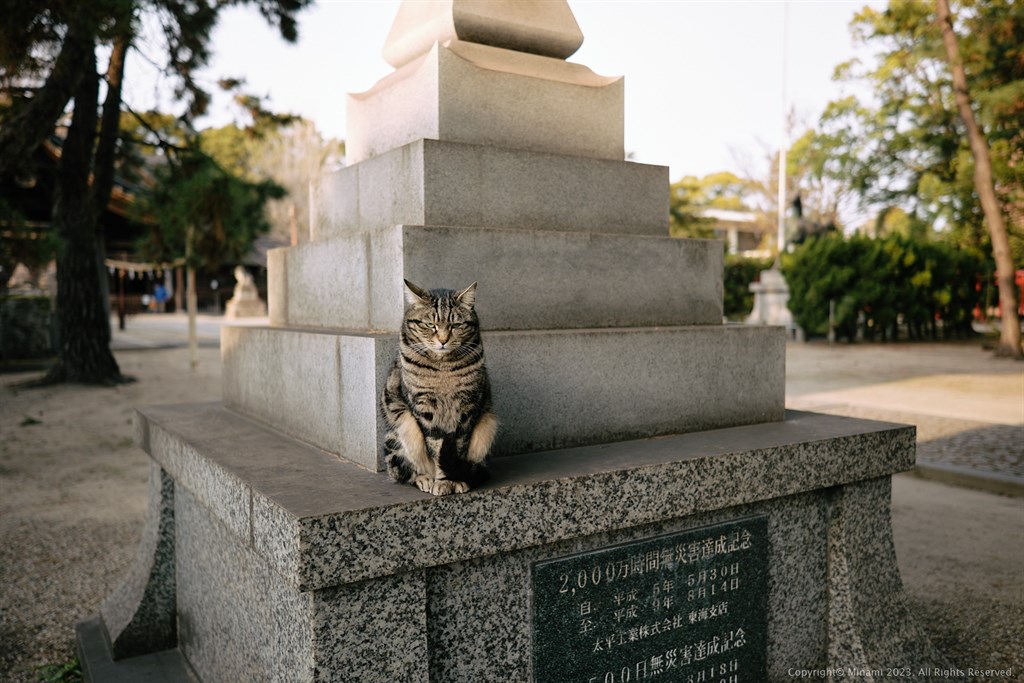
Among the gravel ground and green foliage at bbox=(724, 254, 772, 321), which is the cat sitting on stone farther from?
green foliage at bbox=(724, 254, 772, 321)

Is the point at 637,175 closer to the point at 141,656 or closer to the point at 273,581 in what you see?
the point at 273,581

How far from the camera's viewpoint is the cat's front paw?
1.94 m

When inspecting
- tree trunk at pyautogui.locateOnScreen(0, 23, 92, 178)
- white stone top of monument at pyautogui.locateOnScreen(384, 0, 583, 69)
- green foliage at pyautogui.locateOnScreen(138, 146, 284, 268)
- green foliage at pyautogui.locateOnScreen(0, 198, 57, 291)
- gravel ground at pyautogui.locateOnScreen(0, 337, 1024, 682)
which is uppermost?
tree trunk at pyautogui.locateOnScreen(0, 23, 92, 178)

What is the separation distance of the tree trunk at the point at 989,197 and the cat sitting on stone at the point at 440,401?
1558cm

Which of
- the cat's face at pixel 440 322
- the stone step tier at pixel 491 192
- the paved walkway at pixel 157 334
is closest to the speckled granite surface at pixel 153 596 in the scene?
the stone step tier at pixel 491 192

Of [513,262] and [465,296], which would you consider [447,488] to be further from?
[513,262]

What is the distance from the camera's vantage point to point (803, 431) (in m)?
2.81

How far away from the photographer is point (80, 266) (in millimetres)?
11375

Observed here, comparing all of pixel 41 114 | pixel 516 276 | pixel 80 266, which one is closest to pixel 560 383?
pixel 516 276

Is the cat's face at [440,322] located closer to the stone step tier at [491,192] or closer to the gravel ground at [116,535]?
the stone step tier at [491,192]

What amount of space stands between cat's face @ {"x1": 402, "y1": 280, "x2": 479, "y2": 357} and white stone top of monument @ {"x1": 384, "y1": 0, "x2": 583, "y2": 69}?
133cm

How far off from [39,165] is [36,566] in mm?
9547

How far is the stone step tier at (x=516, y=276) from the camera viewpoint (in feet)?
8.27

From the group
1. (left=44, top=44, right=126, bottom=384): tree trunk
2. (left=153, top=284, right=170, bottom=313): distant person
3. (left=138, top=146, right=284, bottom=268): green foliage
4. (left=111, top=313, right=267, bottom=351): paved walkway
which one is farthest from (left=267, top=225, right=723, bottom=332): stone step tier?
(left=153, top=284, right=170, bottom=313): distant person
